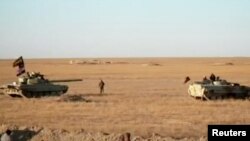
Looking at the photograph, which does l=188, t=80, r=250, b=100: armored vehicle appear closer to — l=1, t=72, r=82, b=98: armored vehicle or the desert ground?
the desert ground

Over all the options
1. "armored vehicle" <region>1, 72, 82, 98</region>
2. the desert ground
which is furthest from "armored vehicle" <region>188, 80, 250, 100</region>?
"armored vehicle" <region>1, 72, 82, 98</region>

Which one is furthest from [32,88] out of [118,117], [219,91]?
[118,117]

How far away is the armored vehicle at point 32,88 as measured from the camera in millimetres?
32250

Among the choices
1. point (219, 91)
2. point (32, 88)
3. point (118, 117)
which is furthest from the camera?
point (32, 88)

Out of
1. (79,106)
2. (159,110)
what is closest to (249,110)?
(159,110)

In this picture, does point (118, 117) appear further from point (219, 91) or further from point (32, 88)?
point (32, 88)

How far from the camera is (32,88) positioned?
106 feet

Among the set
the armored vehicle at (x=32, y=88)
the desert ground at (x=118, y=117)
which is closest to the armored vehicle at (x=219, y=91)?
the desert ground at (x=118, y=117)

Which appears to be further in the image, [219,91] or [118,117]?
[219,91]

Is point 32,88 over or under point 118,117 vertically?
over

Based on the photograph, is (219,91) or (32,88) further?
(32,88)

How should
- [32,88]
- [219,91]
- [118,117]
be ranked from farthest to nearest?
[32,88] < [219,91] < [118,117]

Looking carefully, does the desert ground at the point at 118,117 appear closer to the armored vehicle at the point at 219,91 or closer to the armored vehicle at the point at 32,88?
the armored vehicle at the point at 219,91

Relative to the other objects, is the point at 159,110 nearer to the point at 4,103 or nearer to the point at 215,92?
the point at 215,92
